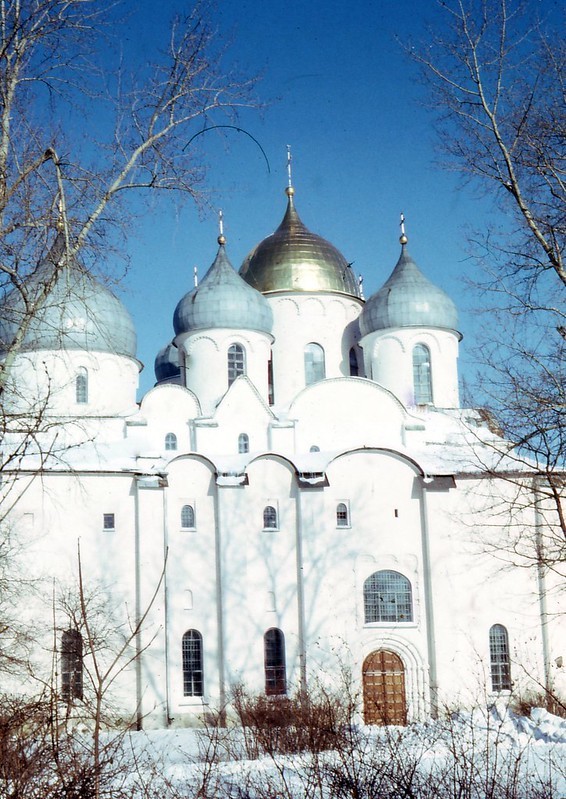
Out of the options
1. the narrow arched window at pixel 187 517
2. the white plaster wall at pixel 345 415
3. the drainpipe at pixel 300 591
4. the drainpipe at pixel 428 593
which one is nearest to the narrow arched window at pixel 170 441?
the narrow arched window at pixel 187 517

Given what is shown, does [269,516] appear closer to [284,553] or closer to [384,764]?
[284,553]

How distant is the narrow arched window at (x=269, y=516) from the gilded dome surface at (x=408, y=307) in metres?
6.13

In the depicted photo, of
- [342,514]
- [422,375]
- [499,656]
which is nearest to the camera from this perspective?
[499,656]

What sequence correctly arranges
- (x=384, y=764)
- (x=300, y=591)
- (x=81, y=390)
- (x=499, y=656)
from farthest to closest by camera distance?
(x=81, y=390) → (x=499, y=656) → (x=300, y=591) → (x=384, y=764)

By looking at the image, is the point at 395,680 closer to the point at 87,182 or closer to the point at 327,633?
the point at 327,633

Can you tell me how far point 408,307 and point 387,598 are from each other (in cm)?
767

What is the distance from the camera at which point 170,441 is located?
2389 cm

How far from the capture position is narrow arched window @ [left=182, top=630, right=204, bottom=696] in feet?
69.9

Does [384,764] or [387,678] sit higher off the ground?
[384,764]

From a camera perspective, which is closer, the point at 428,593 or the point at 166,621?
the point at 166,621

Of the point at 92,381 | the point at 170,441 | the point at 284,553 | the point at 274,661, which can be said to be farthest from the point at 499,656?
the point at 92,381

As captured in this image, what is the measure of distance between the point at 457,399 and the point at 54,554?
1043cm

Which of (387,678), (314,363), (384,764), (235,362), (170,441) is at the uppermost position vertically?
(314,363)

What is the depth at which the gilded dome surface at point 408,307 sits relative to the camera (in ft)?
84.4
